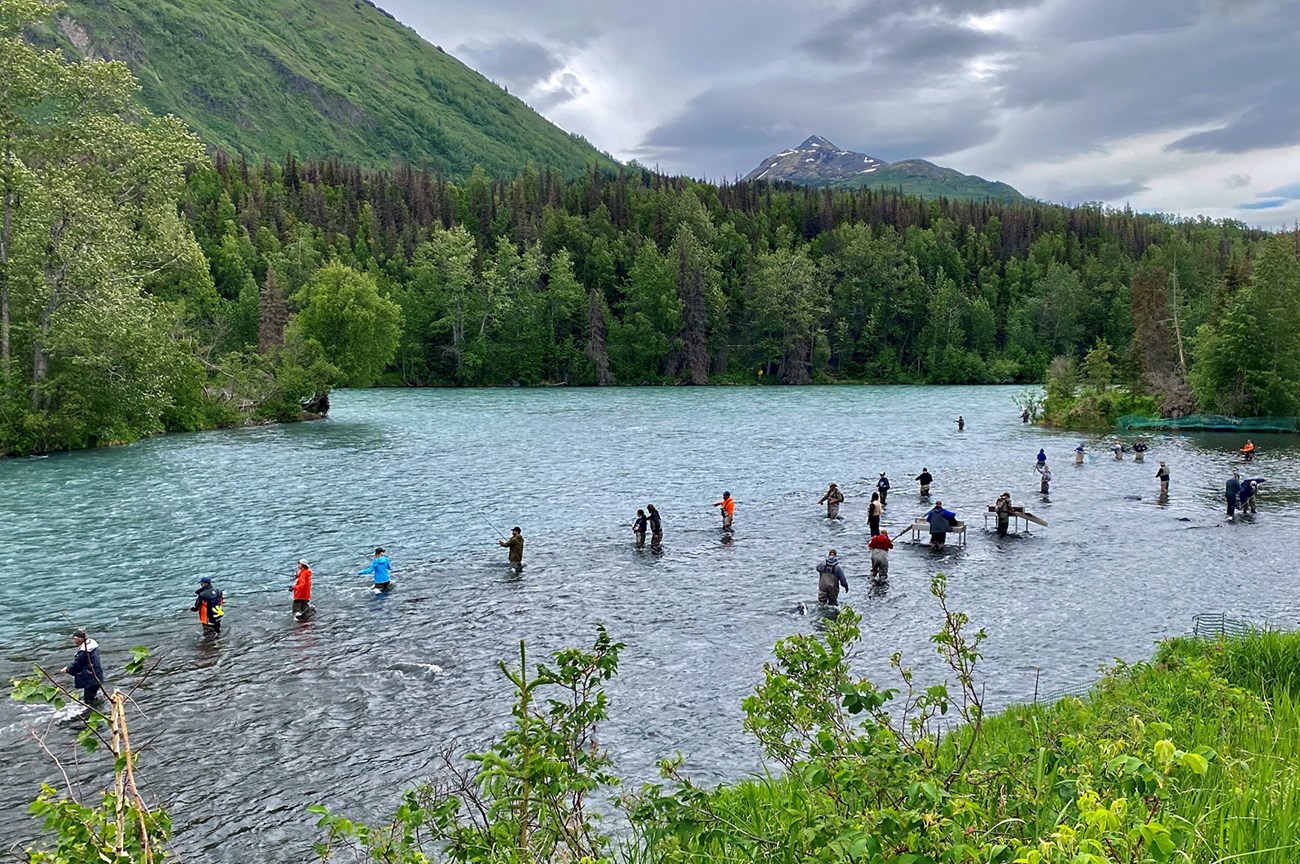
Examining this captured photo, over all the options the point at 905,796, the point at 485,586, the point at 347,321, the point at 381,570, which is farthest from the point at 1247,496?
Result: the point at 347,321

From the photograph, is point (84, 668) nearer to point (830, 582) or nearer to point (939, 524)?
point (830, 582)

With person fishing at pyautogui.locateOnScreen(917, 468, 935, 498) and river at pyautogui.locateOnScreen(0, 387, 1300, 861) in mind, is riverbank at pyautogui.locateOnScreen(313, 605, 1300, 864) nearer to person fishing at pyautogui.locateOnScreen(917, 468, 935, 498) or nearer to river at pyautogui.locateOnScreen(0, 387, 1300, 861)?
river at pyautogui.locateOnScreen(0, 387, 1300, 861)

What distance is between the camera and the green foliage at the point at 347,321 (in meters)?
91.6

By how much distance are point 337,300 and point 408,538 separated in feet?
223

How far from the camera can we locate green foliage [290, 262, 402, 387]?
91.6 meters

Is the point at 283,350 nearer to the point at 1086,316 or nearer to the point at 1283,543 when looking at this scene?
the point at 1283,543

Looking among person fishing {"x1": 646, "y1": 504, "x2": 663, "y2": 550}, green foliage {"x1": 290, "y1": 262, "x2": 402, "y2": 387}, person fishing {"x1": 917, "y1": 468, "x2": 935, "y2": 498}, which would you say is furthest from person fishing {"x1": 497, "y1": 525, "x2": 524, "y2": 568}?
green foliage {"x1": 290, "y1": 262, "x2": 402, "y2": 387}

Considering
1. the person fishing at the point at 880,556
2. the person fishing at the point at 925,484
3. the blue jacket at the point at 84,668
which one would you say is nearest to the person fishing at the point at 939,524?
the person fishing at the point at 880,556

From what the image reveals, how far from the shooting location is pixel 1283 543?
30.0m

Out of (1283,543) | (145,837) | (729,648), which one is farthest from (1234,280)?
(145,837)

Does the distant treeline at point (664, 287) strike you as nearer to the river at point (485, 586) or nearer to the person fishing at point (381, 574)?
the river at point (485, 586)

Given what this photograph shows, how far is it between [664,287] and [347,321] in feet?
213

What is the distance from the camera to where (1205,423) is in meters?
69.6

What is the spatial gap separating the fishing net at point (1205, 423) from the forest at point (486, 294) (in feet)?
5.54
